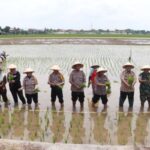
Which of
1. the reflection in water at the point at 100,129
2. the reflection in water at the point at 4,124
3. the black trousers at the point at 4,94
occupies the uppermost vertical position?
the black trousers at the point at 4,94

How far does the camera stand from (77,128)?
289 inches

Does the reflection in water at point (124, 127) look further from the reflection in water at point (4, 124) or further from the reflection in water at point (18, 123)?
the reflection in water at point (4, 124)

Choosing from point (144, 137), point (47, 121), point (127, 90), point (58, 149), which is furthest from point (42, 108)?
point (58, 149)

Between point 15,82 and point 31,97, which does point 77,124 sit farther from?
point 15,82

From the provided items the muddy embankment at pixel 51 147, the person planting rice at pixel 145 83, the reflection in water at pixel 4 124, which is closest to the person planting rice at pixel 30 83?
the reflection in water at pixel 4 124

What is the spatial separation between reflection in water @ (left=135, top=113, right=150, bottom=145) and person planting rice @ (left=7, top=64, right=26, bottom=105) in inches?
118

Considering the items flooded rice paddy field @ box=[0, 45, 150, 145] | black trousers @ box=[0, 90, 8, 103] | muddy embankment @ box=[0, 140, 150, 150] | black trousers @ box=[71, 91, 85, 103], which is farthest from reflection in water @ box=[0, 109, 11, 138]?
muddy embankment @ box=[0, 140, 150, 150]

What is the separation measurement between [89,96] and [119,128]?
10.5 feet

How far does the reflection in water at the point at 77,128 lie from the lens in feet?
22.0

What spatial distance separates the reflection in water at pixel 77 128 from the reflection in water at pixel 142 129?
102cm

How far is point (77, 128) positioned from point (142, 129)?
1271 mm

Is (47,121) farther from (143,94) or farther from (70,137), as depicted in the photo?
(143,94)

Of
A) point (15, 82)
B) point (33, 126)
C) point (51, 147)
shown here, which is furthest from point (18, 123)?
point (51, 147)

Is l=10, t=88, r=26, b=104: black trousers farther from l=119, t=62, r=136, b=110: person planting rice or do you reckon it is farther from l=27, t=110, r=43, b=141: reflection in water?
l=119, t=62, r=136, b=110: person planting rice
